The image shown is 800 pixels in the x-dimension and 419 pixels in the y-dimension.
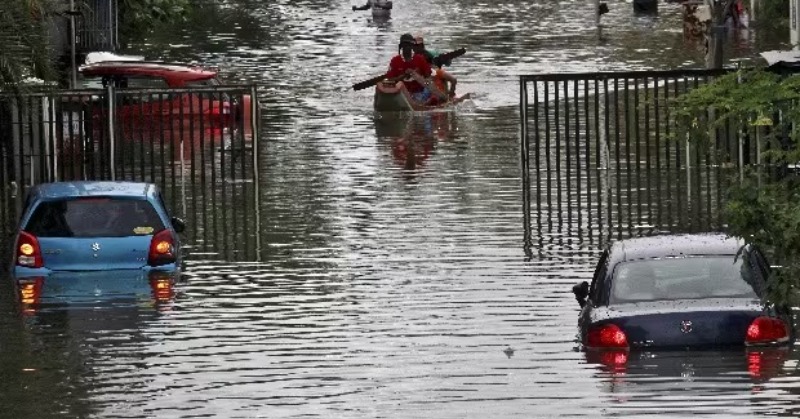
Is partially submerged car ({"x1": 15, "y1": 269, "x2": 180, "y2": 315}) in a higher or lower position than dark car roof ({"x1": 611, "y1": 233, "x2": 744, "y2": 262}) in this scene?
lower

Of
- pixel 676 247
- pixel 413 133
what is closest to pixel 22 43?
pixel 676 247

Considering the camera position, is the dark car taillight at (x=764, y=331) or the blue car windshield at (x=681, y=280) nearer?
the dark car taillight at (x=764, y=331)

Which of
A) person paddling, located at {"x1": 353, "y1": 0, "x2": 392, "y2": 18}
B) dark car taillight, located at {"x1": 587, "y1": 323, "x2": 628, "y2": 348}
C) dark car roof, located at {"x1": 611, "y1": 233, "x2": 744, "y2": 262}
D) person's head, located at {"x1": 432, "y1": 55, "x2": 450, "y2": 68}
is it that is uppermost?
dark car roof, located at {"x1": 611, "y1": 233, "x2": 744, "y2": 262}

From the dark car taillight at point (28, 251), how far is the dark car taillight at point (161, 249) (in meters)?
1.11

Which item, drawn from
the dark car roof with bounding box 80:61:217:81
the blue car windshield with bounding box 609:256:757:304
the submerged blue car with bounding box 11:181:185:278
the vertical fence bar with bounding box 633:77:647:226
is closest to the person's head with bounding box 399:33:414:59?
the dark car roof with bounding box 80:61:217:81

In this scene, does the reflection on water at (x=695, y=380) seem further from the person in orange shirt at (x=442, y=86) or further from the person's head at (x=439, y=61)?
the person's head at (x=439, y=61)

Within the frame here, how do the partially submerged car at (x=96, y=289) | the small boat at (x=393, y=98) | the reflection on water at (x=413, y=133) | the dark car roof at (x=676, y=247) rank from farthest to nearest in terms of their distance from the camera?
the small boat at (x=393, y=98) → the reflection on water at (x=413, y=133) → the partially submerged car at (x=96, y=289) → the dark car roof at (x=676, y=247)

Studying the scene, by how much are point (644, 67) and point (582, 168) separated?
17.1 metres

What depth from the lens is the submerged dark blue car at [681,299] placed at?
17781 millimetres

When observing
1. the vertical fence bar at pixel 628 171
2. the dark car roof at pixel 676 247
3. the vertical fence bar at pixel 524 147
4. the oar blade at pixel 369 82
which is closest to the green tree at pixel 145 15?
the oar blade at pixel 369 82

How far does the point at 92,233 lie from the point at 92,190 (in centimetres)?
50

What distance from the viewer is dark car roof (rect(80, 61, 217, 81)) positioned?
4136 cm

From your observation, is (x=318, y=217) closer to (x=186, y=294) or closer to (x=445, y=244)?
(x=445, y=244)

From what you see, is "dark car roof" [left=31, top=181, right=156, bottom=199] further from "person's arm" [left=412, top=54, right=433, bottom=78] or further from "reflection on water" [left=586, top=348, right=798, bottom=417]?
"person's arm" [left=412, top=54, right=433, bottom=78]
